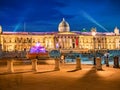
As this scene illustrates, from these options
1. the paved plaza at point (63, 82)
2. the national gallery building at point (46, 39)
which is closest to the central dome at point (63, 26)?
the national gallery building at point (46, 39)

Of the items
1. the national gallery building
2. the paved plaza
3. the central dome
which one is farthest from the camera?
the central dome

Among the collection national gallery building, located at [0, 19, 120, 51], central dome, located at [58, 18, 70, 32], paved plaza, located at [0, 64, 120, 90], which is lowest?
paved plaza, located at [0, 64, 120, 90]

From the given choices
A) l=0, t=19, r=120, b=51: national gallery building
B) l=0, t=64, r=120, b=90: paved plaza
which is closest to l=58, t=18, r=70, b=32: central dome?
l=0, t=19, r=120, b=51: national gallery building

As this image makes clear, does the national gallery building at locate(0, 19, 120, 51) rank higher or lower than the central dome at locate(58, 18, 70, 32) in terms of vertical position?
lower

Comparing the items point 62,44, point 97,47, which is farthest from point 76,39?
point 97,47

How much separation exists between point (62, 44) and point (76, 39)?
741 centimetres

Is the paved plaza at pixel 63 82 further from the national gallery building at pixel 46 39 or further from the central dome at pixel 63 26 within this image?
the central dome at pixel 63 26

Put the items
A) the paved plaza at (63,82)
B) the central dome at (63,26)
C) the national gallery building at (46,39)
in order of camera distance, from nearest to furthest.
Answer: the paved plaza at (63,82)
the national gallery building at (46,39)
the central dome at (63,26)

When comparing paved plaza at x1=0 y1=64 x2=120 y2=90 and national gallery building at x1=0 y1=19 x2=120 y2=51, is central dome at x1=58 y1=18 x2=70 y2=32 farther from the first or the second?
paved plaza at x1=0 y1=64 x2=120 y2=90

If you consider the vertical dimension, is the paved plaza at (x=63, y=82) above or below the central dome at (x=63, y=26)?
below

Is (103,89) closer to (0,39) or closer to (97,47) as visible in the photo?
(0,39)

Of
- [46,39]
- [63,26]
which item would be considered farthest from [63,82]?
[46,39]

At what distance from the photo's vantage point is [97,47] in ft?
535

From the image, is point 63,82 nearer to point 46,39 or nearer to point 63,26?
point 63,26
